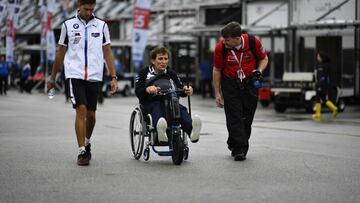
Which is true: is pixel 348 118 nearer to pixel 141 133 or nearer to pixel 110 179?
pixel 141 133

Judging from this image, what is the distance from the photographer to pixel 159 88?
9578 mm

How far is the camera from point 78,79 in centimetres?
945

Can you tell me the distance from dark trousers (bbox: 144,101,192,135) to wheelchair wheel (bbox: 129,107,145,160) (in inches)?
5.4

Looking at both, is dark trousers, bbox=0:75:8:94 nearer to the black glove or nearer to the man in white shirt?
the man in white shirt

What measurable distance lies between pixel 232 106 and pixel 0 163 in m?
2.90

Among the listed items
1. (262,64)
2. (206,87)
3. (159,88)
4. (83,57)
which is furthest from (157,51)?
(206,87)

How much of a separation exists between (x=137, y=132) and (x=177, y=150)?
2.73 ft

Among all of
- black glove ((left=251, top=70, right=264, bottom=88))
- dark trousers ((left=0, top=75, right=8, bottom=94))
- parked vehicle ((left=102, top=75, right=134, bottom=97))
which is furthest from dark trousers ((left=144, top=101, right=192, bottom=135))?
dark trousers ((left=0, top=75, right=8, bottom=94))

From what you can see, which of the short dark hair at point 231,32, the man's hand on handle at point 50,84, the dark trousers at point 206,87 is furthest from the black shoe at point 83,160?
the dark trousers at point 206,87

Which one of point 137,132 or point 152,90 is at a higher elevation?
point 152,90

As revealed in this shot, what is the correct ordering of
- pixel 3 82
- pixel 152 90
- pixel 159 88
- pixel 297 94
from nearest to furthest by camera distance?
pixel 152 90 → pixel 159 88 → pixel 297 94 → pixel 3 82

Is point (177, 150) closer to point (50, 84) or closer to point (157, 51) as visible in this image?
point (157, 51)

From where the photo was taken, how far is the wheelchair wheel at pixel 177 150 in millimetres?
9297

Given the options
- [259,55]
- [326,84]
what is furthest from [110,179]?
[326,84]
